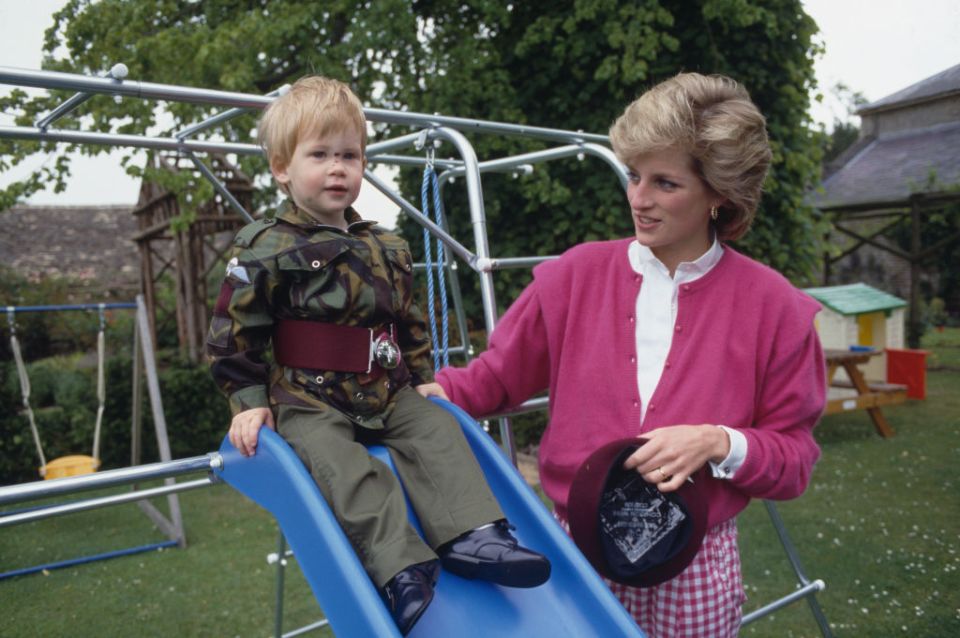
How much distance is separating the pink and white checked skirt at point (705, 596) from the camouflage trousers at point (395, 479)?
0.38 m

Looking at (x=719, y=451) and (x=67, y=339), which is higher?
(x=719, y=451)

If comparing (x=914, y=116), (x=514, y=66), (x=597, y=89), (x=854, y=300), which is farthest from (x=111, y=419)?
(x=854, y=300)

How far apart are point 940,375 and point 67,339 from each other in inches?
488

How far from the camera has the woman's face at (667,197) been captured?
4.68ft

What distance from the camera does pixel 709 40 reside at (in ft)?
22.1

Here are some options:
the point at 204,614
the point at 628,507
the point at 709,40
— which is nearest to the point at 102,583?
the point at 204,614

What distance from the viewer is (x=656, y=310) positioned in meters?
1.55

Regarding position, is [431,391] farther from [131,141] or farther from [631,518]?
[131,141]

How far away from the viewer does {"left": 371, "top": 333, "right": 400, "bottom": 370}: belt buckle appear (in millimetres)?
1632

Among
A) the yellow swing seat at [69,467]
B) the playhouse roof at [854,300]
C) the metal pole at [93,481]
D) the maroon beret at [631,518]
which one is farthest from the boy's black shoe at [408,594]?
the playhouse roof at [854,300]

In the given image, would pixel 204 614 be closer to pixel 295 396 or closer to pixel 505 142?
pixel 295 396

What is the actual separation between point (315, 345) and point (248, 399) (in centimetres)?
17

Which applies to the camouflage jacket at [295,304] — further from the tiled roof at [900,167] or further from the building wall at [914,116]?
the tiled roof at [900,167]

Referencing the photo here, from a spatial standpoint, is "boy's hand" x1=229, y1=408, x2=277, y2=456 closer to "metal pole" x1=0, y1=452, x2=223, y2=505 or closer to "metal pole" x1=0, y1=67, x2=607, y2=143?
"metal pole" x1=0, y1=452, x2=223, y2=505
